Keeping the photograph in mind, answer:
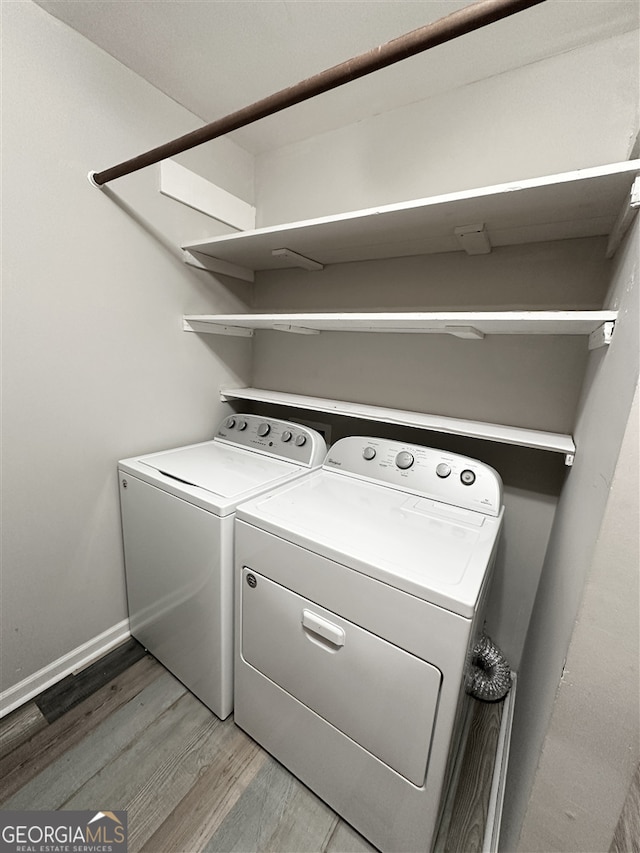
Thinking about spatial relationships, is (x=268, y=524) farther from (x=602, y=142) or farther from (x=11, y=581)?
(x=602, y=142)

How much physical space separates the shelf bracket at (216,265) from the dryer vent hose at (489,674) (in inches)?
80.8

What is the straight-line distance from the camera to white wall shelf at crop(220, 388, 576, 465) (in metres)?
1.14

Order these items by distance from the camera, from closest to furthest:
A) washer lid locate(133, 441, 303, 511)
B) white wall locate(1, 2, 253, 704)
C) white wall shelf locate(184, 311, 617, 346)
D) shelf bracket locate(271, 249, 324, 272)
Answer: white wall shelf locate(184, 311, 617, 346)
white wall locate(1, 2, 253, 704)
washer lid locate(133, 441, 303, 511)
shelf bracket locate(271, 249, 324, 272)

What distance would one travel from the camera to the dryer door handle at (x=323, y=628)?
934 millimetres

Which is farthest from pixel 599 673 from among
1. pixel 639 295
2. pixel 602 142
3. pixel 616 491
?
pixel 602 142

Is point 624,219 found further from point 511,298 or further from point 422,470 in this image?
point 422,470

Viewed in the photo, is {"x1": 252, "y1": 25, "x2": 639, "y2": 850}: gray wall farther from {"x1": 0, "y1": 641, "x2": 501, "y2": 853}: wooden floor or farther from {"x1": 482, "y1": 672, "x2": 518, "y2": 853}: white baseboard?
{"x1": 0, "y1": 641, "x2": 501, "y2": 853}: wooden floor

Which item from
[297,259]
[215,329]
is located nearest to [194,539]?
[215,329]

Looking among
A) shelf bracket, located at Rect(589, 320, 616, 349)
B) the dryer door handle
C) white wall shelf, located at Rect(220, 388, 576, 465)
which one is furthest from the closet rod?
the dryer door handle

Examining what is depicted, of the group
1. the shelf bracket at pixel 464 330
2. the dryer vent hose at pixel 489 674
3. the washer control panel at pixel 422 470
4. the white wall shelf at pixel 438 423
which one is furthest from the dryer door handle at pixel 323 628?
the shelf bracket at pixel 464 330

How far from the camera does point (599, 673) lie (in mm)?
598

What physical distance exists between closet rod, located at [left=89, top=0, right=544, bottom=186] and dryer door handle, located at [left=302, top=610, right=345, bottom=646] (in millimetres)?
1231

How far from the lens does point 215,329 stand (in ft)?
5.82

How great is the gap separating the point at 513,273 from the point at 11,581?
2.13m
